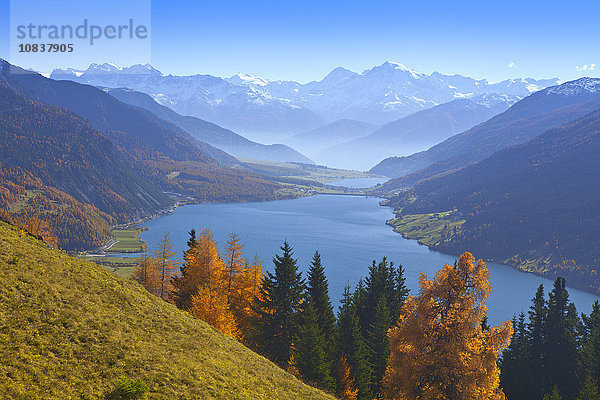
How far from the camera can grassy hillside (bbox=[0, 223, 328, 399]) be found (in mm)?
21016

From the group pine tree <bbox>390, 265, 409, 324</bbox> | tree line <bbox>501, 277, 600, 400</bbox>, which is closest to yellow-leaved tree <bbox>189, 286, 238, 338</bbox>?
pine tree <bbox>390, 265, 409, 324</bbox>

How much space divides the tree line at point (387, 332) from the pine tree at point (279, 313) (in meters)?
0.12

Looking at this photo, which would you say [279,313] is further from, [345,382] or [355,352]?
[345,382]

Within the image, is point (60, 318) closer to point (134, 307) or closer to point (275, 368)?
point (134, 307)

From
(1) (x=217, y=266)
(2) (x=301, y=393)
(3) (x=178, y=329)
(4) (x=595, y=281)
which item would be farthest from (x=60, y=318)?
(4) (x=595, y=281)

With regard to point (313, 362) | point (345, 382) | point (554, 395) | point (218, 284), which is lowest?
point (554, 395)

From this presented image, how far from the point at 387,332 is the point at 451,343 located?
15121 millimetres

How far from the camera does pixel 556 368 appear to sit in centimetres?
5469

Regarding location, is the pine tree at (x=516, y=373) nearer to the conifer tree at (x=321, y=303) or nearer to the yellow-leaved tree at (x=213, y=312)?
the conifer tree at (x=321, y=303)

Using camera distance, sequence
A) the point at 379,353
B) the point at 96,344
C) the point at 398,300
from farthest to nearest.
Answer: the point at 398,300
the point at 379,353
the point at 96,344

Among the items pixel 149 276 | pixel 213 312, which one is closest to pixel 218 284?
pixel 213 312

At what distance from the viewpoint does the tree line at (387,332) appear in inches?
1243

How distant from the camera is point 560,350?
2173 inches

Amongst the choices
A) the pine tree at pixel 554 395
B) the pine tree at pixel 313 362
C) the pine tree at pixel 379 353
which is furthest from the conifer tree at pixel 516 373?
the pine tree at pixel 313 362
